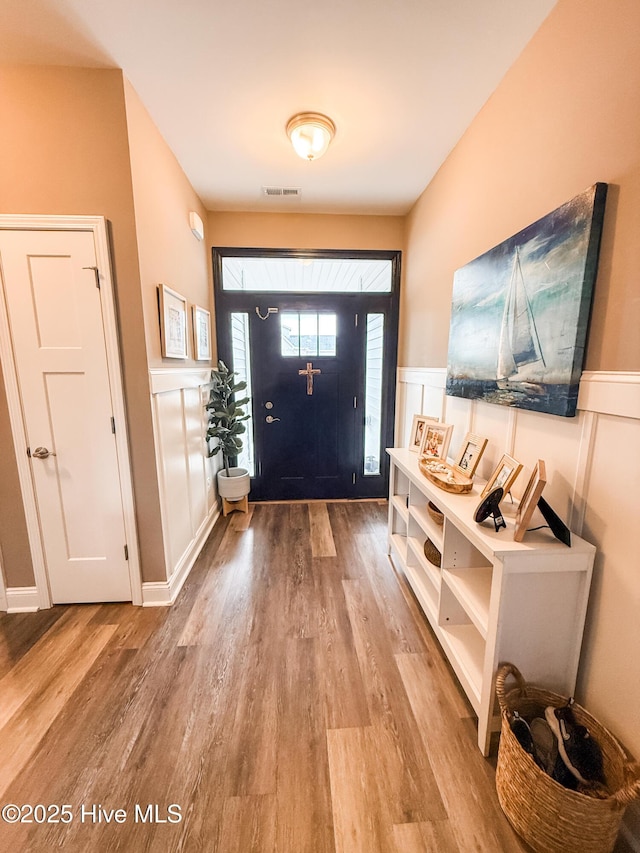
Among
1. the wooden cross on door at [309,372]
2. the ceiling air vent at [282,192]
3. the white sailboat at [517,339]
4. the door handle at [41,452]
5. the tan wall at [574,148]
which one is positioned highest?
the ceiling air vent at [282,192]

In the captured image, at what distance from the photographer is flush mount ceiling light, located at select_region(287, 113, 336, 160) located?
1788mm

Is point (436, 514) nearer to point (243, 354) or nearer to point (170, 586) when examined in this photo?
point (170, 586)

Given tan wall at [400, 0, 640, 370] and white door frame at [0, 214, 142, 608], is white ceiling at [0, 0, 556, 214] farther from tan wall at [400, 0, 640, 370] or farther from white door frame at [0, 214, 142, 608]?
white door frame at [0, 214, 142, 608]

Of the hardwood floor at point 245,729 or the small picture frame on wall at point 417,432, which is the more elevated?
the small picture frame on wall at point 417,432

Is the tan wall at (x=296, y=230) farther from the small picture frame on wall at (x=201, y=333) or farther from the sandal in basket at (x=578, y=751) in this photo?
the sandal in basket at (x=578, y=751)

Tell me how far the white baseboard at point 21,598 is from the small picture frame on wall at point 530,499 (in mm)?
2534

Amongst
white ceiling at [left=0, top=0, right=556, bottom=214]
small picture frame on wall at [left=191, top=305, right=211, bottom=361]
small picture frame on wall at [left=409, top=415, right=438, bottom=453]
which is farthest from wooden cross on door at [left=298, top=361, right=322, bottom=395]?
white ceiling at [left=0, top=0, right=556, bottom=214]

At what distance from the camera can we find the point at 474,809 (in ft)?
3.42

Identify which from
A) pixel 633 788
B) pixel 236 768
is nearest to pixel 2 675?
pixel 236 768

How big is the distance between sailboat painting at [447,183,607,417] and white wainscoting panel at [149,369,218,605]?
69.9 inches

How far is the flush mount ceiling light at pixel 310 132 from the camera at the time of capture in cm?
179

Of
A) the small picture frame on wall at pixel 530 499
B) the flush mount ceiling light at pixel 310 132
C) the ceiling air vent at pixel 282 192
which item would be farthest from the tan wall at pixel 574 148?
the ceiling air vent at pixel 282 192

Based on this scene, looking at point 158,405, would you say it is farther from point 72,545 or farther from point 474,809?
point 474,809

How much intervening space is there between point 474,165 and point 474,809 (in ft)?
9.23
